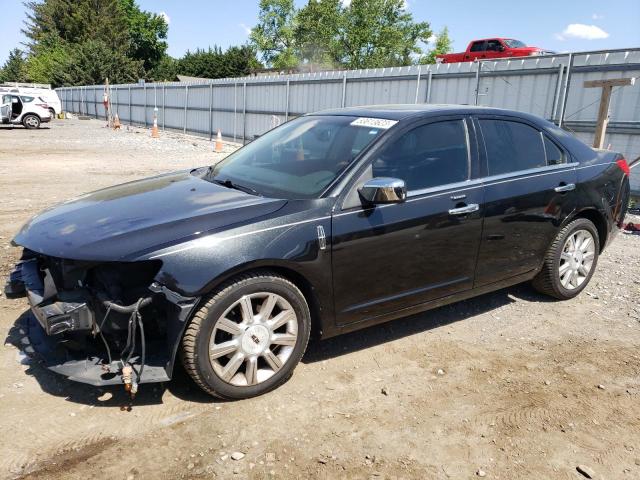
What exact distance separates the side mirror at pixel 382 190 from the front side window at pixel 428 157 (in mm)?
207

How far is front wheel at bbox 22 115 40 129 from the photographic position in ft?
86.8

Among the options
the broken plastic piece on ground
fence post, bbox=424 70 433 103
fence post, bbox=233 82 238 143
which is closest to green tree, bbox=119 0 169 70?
fence post, bbox=233 82 238 143

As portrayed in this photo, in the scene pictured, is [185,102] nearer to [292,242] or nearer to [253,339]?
[292,242]

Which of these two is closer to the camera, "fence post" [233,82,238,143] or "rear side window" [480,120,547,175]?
"rear side window" [480,120,547,175]

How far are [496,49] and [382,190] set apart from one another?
20224 millimetres

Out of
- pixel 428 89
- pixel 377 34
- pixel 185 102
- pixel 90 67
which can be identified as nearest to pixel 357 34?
pixel 377 34

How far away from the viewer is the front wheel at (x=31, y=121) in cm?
2645

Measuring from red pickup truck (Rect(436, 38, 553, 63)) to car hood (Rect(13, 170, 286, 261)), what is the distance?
19225mm

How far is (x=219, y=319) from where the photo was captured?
2873mm

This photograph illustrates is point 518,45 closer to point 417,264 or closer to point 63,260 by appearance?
point 417,264

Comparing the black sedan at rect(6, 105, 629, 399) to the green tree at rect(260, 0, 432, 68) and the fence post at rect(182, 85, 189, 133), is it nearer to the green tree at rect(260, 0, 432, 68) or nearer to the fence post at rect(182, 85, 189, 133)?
the fence post at rect(182, 85, 189, 133)

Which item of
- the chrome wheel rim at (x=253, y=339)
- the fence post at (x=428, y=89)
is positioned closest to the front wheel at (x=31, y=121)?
the fence post at (x=428, y=89)

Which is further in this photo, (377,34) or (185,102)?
(377,34)

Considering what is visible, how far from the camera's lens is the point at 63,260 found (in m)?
2.94
